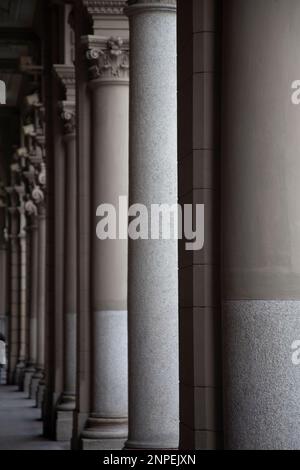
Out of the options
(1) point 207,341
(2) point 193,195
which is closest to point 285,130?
(2) point 193,195

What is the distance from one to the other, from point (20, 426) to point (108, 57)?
38.8 ft

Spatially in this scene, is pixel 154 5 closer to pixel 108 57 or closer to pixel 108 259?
pixel 108 57

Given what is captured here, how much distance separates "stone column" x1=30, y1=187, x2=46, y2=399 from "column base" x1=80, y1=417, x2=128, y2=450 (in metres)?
18.4

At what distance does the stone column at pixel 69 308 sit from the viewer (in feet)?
76.4

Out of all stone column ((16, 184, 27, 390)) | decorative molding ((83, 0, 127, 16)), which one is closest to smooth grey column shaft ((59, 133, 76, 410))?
decorative molding ((83, 0, 127, 16))

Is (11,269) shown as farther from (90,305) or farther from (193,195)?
(193,195)

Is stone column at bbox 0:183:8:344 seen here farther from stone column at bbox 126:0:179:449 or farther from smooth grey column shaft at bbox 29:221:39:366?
stone column at bbox 126:0:179:449

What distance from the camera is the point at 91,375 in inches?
718

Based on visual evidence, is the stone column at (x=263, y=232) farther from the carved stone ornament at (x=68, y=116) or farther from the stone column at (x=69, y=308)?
the carved stone ornament at (x=68, y=116)

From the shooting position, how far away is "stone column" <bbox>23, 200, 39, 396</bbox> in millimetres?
37219

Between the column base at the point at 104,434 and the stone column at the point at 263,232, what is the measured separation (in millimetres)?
9256

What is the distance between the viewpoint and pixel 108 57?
18.3 meters

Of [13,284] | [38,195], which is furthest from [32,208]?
[13,284]

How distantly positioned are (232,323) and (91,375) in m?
10.1
